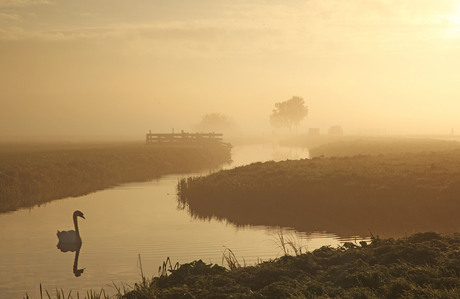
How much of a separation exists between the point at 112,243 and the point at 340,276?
10930mm

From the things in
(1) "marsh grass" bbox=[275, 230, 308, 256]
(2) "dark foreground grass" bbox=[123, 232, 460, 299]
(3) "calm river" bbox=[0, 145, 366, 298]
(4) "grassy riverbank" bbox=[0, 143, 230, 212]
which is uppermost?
(4) "grassy riverbank" bbox=[0, 143, 230, 212]

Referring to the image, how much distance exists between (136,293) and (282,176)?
2234cm

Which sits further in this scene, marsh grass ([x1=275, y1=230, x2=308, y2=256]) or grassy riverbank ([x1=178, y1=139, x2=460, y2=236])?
grassy riverbank ([x1=178, y1=139, x2=460, y2=236])

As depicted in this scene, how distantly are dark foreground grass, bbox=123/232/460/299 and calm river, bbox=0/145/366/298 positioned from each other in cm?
249

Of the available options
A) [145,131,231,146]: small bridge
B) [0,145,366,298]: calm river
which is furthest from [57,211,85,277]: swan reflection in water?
[145,131,231,146]: small bridge

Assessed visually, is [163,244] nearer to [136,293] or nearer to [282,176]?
[136,293]

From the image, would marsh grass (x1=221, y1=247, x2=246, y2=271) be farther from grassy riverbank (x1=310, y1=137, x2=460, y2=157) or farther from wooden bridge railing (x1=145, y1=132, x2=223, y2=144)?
wooden bridge railing (x1=145, y1=132, x2=223, y2=144)

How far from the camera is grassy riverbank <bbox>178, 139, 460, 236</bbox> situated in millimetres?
26266

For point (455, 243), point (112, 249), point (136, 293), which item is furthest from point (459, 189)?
point (136, 293)

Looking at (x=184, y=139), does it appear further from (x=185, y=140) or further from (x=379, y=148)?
(x=379, y=148)

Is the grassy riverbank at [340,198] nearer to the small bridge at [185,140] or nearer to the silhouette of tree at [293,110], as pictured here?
the small bridge at [185,140]

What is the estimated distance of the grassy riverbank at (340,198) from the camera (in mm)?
26266

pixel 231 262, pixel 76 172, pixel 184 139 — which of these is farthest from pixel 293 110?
pixel 231 262

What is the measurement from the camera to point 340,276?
13.6m
